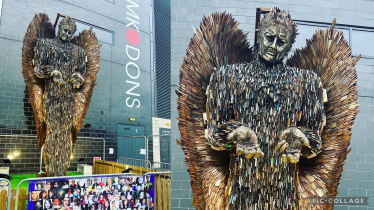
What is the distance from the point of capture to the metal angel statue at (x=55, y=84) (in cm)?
371

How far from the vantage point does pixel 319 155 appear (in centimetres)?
133

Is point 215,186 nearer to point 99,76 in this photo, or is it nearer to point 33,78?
point 33,78

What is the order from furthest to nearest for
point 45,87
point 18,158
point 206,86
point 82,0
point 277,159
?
point 82,0
point 18,158
point 45,87
point 206,86
point 277,159

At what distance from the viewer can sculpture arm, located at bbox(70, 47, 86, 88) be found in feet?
12.5

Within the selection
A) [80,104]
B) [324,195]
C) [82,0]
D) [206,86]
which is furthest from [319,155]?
[82,0]

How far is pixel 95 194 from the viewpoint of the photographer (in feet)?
8.77

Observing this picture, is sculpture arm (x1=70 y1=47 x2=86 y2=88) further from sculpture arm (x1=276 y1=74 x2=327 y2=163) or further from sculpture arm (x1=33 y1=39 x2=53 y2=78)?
sculpture arm (x1=276 y1=74 x2=327 y2=163)

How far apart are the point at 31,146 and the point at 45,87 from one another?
2.14 meters

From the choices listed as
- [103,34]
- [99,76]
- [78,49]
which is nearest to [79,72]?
[78,49]

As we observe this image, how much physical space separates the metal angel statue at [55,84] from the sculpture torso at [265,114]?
3032mm

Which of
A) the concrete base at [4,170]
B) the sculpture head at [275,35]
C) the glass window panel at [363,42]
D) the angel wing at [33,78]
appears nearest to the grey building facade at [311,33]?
the glass window panel at [363,42]

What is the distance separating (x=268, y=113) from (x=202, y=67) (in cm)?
40

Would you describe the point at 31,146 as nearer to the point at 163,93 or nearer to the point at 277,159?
the point at 163,93

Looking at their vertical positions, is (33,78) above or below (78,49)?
below
